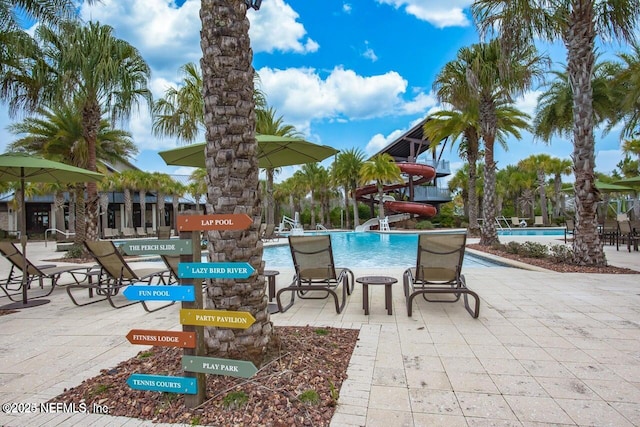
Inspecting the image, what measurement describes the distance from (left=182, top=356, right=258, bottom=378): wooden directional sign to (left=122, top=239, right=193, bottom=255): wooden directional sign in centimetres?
68

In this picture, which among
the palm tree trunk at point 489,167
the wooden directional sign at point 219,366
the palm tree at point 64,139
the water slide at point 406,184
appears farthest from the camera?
the water slide at point 406,184

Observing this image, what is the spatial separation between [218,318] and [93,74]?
35.3ft

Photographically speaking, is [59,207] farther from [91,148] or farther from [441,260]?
[441,260]

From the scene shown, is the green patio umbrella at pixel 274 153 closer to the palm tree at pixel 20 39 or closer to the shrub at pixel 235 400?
the shrub at pixel 235 400

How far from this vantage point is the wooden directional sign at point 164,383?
7.43 ft

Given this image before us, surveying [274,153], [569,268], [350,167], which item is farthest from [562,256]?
[350,167]

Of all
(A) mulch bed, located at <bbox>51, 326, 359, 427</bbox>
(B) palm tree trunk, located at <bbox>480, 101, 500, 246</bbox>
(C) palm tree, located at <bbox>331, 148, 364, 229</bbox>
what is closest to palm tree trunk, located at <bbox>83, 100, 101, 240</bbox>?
(A) mulch bed, located at <bbox>51, 326, 359, 427</bbox>

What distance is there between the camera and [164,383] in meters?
2.29

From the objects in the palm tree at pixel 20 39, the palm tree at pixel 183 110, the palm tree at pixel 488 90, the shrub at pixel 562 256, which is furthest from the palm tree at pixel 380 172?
the palm tree at pixel 20 39

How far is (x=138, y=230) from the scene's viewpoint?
25.3 m

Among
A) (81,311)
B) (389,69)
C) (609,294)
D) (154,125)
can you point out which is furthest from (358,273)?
(389,69)

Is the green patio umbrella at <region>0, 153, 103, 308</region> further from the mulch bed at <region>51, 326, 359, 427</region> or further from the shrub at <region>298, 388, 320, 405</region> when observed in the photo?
the shrub at <region>298, 388, 320, 405</region>

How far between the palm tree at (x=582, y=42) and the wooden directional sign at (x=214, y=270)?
8.04 meters

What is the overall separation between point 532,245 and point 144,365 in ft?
32.7
